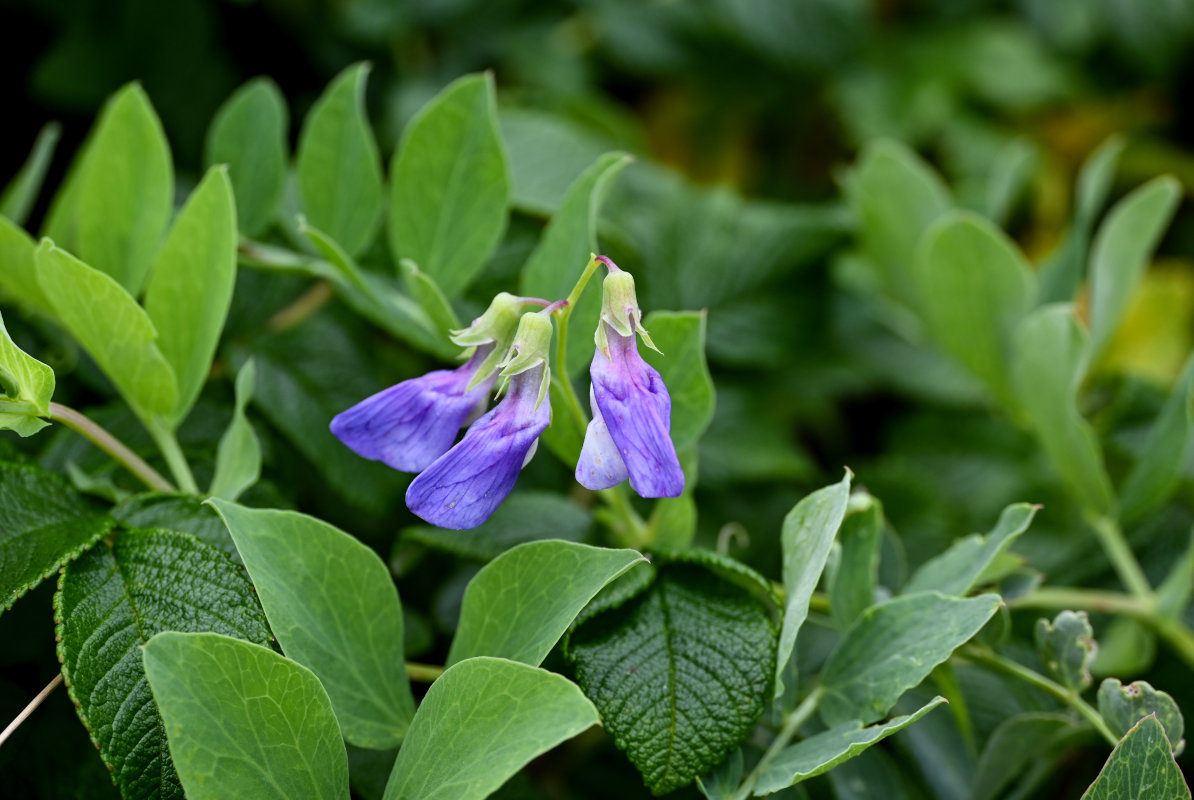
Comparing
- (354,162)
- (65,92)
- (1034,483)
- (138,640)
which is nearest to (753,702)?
(138,640)

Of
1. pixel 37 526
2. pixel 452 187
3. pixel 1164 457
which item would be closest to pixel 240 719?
pixel 37 526

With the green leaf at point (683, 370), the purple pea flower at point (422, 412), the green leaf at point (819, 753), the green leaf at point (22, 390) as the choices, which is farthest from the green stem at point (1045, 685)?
the green leaf at point (22, 390)

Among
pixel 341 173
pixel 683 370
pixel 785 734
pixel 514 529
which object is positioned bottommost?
pixel 785 734

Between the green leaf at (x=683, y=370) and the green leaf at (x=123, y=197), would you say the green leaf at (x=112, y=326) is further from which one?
the green leaf at (x=683, y=370)

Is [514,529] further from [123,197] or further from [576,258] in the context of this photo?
[123,197]

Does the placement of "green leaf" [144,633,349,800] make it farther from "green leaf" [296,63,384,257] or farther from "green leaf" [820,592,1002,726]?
"green leaf" [296,63,384,257]

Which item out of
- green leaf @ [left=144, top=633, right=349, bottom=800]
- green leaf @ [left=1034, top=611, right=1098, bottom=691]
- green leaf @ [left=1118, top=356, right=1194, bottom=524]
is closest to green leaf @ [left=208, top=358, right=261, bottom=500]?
green leaf @ [left=144, top=633, right=349, bottom=800]
